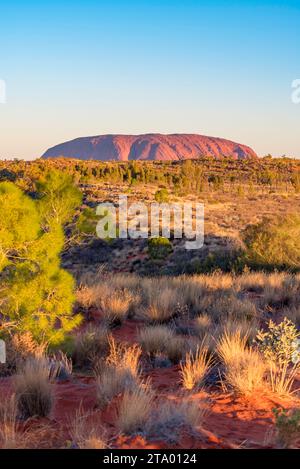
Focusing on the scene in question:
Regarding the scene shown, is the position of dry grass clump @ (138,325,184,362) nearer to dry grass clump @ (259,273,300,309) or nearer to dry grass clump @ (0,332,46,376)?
dry grass clump @ (0,332,46,376)

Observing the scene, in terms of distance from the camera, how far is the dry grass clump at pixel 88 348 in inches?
258

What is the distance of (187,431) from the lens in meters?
3.77

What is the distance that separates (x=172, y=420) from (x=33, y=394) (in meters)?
1.48

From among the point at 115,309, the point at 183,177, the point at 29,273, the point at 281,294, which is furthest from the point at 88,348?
the point at 183,177

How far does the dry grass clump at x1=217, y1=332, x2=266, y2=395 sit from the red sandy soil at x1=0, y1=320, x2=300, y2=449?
0.12m

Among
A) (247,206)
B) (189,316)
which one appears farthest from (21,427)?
(247,206)

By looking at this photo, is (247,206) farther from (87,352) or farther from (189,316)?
(87,352)

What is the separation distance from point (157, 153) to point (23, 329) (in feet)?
609

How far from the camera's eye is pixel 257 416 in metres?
4.35

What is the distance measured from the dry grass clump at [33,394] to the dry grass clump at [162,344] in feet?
6.89

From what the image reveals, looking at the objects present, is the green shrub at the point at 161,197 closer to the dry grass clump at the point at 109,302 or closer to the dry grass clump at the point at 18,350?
the dry grass clump at the point at 109,302

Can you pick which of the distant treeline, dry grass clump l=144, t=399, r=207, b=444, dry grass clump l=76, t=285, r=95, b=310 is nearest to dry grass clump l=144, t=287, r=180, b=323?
dry grass clump l=76, t=285, r=95, b=310

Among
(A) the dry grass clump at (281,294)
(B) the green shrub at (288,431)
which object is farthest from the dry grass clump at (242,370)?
(A) the dry grass clump at (281,294)

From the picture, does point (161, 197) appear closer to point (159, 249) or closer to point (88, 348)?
point (159, 249)
